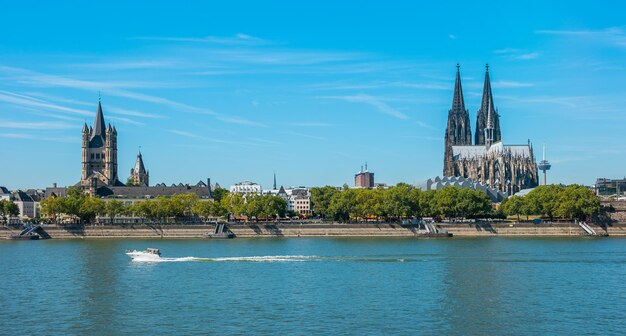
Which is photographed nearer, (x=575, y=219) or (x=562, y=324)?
(x=562, y=324)

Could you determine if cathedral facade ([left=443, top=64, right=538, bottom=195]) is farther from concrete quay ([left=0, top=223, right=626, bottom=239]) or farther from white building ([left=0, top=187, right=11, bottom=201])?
white building ([left=0, top=187, right=11, bottom=201])

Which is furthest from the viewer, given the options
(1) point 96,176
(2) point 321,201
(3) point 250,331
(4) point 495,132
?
(4) point 495,132

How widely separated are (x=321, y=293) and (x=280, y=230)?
215 ft

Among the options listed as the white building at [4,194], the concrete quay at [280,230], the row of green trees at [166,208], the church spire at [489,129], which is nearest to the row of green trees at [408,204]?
the concrete quay at [280,230]

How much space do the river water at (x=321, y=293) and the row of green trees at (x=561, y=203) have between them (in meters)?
35.5

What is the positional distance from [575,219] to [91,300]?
8390 centimetres

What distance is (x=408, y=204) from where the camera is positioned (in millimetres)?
125125

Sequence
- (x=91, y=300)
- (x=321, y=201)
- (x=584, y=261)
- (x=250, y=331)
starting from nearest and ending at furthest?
(x=250, y=331), (x=91, y=300), (x=584, y=261), (x=321, y=201)

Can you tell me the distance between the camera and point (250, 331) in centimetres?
4009

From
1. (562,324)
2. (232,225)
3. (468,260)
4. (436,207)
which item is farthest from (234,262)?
(436,207)

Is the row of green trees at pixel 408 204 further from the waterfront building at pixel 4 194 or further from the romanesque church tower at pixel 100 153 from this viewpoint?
the waterfront building at pixel 4 194

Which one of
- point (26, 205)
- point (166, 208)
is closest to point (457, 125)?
point (166, 208)

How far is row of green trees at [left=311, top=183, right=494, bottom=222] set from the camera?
123m

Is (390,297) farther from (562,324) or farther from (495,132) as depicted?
(495,132)
